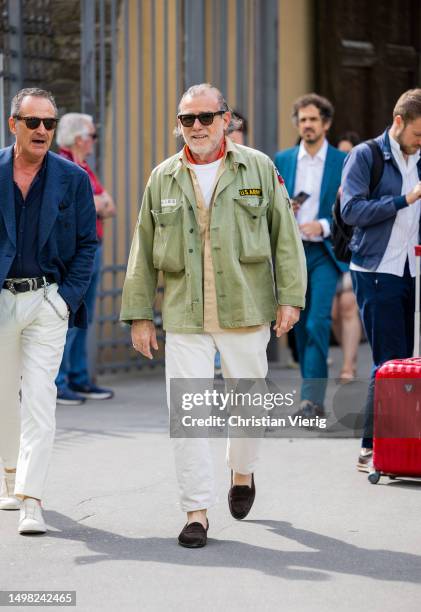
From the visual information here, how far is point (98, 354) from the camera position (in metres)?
10.4

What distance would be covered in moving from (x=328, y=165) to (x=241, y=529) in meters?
3.28

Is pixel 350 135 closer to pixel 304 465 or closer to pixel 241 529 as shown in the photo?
pixel 304 465

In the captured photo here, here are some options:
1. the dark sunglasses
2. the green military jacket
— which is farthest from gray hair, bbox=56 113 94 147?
the green military jacket

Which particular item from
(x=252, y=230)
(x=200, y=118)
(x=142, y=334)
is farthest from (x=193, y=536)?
(x=200, y=118)

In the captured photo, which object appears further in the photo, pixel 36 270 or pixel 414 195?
pixel 414 195

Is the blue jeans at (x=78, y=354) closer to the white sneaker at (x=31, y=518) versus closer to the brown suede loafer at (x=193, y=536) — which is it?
the white sneaker at (x=31, y=518)

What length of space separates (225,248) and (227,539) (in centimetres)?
122

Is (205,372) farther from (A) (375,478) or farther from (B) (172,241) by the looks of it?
(A) (375,478)

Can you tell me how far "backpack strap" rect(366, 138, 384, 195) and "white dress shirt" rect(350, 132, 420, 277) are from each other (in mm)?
73

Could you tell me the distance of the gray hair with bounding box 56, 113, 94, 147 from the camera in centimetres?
899

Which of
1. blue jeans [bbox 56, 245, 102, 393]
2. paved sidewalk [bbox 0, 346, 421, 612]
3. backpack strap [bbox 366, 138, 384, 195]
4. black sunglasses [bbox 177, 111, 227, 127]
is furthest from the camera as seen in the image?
blue jeans [bbox 56, 245, 102, 393]

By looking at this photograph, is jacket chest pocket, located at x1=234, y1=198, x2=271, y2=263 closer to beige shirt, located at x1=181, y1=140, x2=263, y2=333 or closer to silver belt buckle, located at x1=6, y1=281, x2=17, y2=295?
beige shirt, located at x1=181, y1=140, x2=263, y2=333

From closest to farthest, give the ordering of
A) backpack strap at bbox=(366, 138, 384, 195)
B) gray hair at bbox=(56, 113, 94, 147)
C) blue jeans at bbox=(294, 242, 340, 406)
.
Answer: backpack strap at bbox=(366, 138, 384, 195)
blue jeans at bbox=(294, 242, 340, 406)
gray hair at bbox=(56, 113, 94, 147)

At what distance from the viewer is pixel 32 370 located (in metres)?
5.87
